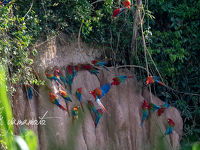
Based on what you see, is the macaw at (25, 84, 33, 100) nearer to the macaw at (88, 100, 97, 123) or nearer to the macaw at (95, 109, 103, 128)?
the macaw at (88, 100, 97, 123)

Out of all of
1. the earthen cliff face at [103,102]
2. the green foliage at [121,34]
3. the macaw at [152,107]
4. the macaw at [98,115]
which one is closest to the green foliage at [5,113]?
the green foliage at [121,34]

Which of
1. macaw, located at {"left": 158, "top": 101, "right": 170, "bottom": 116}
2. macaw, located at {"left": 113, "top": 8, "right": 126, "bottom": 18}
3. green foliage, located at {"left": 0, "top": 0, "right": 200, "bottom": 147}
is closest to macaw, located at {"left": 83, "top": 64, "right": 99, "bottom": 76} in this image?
green foliage, located at {"left": 0, "top": 0, "right": 200, "bottom": 147}

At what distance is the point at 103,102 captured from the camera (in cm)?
422

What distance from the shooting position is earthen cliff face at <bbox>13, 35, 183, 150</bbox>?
11.6 ft

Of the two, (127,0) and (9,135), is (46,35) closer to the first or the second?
(127,0)

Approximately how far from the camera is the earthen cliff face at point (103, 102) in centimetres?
353

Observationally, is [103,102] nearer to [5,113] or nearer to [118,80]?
[118,80]

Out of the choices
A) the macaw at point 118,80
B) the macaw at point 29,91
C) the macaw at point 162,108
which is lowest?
the macaw at point 162,108

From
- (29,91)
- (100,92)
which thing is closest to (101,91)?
(100,92)

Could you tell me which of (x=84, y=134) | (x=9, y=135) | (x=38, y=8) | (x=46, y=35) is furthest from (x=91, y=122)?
(x=9, y=135)

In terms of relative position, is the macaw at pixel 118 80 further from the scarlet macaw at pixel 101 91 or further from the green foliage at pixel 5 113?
the green foliage at pixel 5 113

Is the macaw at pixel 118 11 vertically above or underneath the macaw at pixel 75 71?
above

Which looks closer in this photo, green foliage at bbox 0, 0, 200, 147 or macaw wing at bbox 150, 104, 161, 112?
green foliage at bbox 0, 0, 200, 147

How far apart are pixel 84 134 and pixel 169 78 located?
81.6 inches
